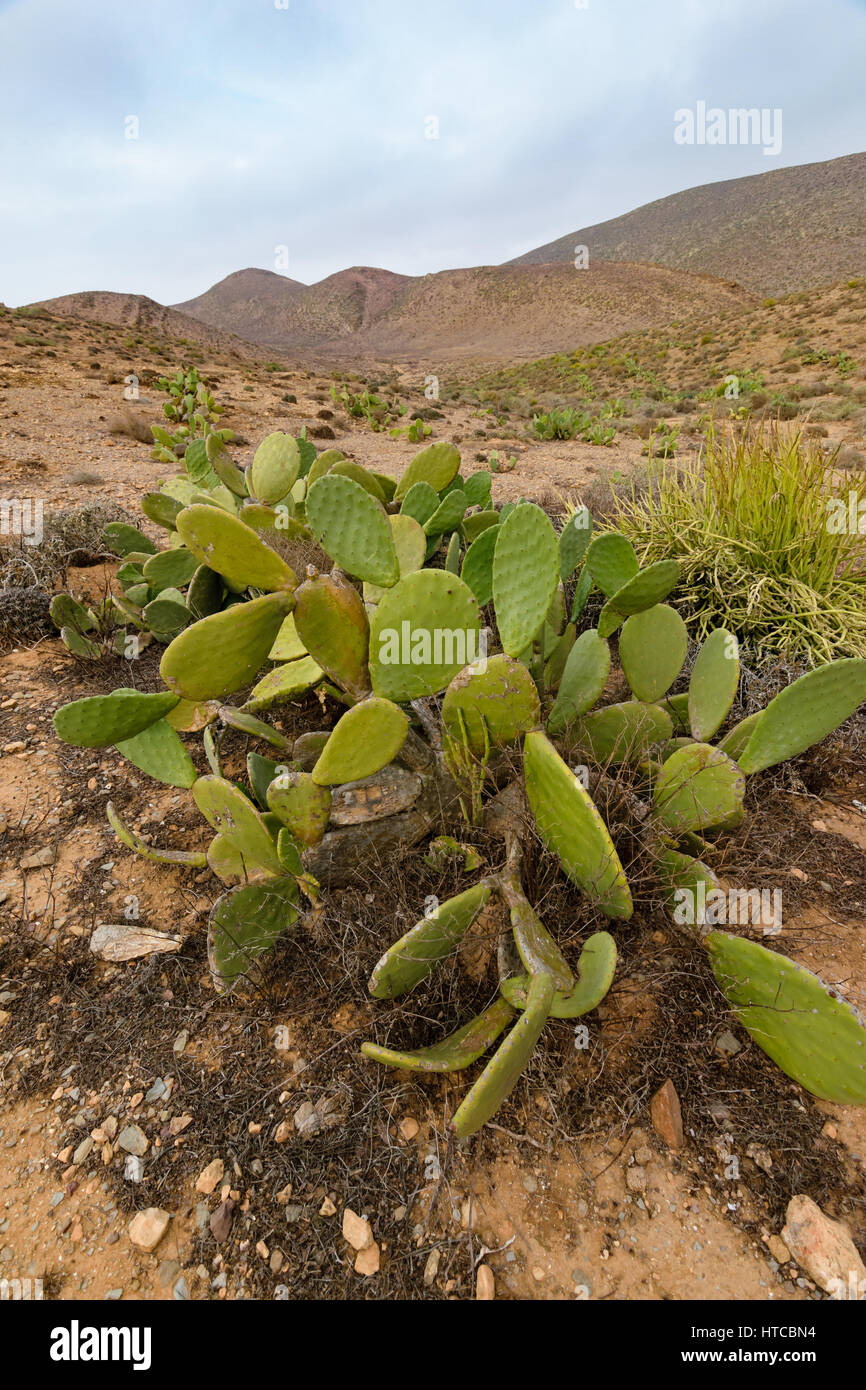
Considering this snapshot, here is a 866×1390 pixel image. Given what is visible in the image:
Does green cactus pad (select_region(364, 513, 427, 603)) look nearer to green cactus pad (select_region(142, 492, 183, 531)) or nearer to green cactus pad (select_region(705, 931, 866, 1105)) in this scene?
green cactus pad (select_region(142, 492, 183, 531))

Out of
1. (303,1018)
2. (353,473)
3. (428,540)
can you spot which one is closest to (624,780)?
(303,1018)

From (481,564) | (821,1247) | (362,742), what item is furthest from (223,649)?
(821,1247)

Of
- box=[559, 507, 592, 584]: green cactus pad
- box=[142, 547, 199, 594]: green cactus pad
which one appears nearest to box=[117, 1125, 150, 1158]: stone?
box=[142, 547, 199, 594]: green cactus pad

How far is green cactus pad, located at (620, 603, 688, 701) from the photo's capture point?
2053 mm

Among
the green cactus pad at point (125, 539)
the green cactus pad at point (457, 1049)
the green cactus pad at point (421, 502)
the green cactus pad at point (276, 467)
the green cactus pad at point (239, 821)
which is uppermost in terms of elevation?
the green cactus pad at point (276, 467)

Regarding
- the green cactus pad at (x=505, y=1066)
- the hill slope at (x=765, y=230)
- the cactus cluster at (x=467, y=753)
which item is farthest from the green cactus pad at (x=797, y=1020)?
the hill slope at (x=765, y=230)

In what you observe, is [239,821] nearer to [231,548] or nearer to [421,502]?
[231,548]

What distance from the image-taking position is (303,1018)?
152 centimetres

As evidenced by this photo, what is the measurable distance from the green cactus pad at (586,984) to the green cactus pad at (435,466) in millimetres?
2036

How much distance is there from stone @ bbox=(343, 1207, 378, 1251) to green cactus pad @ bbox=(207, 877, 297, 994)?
1.90 ft

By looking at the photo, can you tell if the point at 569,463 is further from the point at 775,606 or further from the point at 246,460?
the point at 775,606

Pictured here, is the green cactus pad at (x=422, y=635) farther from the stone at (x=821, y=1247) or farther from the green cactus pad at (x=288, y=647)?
the stone at (x=821, y=1247)

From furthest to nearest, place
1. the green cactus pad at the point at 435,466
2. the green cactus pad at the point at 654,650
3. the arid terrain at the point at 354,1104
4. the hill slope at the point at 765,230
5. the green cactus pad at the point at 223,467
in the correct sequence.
Answer: the hill slope at the point at 765,230 < the green cactus pad at the point at 223,467 < the green cactus pad at the point at 435,466 < the green cactus pad at the point at 654,650 < the arid terrain at the point at 354,1104

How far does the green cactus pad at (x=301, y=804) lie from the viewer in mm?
1521
